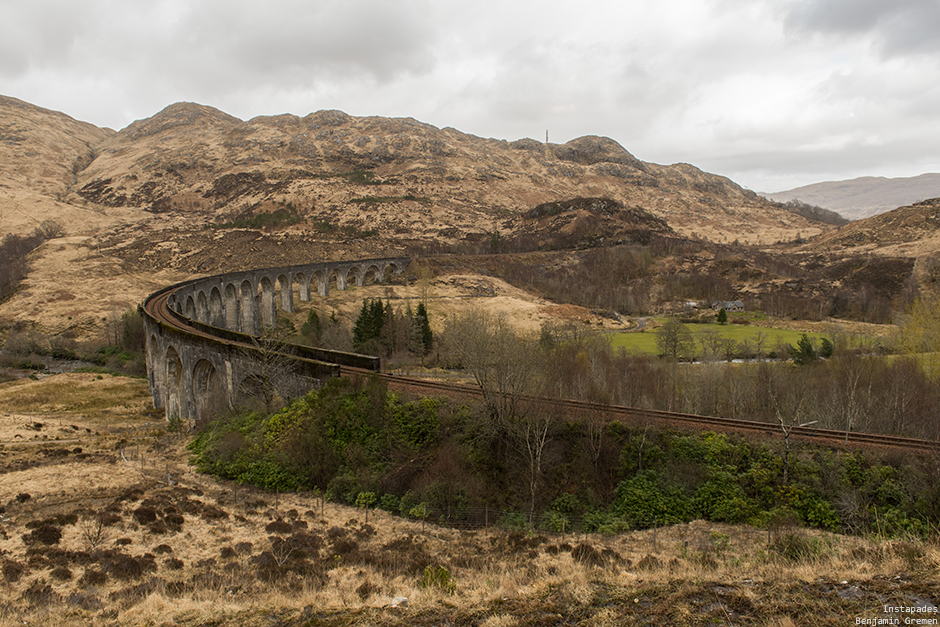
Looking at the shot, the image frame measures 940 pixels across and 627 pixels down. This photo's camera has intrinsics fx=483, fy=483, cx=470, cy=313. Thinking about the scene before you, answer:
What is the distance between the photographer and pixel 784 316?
72250 mm

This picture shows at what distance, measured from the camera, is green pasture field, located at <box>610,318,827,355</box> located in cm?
5053

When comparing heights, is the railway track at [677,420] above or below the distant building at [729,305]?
below

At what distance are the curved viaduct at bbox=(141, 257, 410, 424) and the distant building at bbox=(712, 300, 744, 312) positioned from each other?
69761 mm

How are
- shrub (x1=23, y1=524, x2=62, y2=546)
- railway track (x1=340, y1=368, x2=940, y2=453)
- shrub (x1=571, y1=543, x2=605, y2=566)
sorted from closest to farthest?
shrub (x1=571, y1=543, x2=605, y2=566)
shrub (x1=23, y1=524, x2=62, y2=546)
railway track (x1=340, y1=368, x2=940, y2=453)

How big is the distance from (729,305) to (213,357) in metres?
75.9

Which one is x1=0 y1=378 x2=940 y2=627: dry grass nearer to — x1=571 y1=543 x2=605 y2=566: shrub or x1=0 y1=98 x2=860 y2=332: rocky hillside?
x1=571 y1=543 x2=605 y2=566: shrub

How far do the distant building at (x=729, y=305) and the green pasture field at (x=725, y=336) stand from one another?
34.1 feet

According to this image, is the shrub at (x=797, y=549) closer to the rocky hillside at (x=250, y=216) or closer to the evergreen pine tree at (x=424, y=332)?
the evergreen pine tree at (x=424, y=332)

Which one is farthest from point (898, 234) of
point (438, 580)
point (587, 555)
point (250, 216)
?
point (250, 216)

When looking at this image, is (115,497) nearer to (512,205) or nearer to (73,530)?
(73,530)

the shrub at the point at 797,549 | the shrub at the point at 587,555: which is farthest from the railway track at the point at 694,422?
the shrub at the point at 587,555

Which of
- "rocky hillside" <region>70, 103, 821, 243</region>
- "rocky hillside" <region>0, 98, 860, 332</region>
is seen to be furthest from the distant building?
"rocky hillside" <region>70, 103, 821, 243</region>

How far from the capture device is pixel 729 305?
7838cm

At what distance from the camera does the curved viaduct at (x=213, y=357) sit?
25172 millimetres
